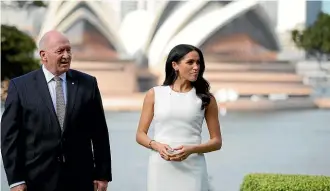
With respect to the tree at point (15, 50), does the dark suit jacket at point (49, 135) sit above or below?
below

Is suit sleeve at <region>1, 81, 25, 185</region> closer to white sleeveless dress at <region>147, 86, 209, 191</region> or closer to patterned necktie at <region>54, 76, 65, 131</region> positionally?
patterned necktie at <region>54, 76, 65, 131</region>

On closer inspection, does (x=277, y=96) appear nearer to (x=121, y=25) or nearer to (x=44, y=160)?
(x=121, y=25)

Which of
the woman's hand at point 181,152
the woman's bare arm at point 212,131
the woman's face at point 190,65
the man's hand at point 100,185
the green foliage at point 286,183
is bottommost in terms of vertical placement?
the green foliage at point 286,183

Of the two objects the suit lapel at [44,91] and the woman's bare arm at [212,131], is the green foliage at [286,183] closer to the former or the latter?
the woman's bare arm at [212,131]

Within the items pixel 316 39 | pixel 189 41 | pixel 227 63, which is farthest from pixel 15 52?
pixel 316 39

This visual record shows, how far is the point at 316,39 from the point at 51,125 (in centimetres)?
295

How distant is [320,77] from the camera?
474 cm

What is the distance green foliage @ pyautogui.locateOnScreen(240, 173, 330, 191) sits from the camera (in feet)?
11.9

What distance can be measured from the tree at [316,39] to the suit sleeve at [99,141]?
106 inches

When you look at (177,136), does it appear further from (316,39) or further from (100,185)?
(316,39)

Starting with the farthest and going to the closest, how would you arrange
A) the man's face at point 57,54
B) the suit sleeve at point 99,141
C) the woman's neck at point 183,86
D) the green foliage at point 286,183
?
the green foliage at point 286,183 → the woman's neck at point 183,86 → the suit sleeve at point 99,141 → the man's face at point 57,54

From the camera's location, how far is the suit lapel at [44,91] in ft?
7.43

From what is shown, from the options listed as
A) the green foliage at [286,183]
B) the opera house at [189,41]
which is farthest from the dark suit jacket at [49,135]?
the opera house at [189,41]

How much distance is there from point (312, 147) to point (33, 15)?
90.1 inches
